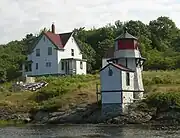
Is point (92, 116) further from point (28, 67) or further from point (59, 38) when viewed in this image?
point (28, 67)

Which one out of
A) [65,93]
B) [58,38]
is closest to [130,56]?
[65,93]

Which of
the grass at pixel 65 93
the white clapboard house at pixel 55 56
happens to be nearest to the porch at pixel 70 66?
the white clapboard house at pixel 55 56

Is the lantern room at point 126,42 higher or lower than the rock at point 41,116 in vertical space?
higher

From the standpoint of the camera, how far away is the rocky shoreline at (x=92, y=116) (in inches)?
1949

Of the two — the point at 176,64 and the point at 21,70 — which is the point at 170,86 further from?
the point at 21,70

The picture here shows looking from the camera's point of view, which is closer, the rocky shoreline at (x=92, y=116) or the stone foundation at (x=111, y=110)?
the rocky shoreline at (x=92, y=116)

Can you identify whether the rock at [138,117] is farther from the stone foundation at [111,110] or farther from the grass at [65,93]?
the grass at [65,93]

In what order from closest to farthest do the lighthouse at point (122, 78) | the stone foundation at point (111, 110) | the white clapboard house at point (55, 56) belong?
1. the stone foundation at point (111, 110)
2. the lighthouse at point (122, 78)
3. the white clapboard house at point (55, 56)

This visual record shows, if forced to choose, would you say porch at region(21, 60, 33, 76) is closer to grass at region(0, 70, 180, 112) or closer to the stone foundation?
grass at region(0, 70, 180, 112)

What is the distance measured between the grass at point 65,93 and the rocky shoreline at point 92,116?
3.25 ft

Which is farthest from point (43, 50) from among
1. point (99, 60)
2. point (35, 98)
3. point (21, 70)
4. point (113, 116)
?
point (113, 116)

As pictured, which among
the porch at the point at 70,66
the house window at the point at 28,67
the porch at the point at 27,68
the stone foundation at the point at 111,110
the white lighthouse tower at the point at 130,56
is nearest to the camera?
the stone foundation at the point at 111,110

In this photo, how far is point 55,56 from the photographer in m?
78.7

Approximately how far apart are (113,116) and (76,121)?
3994 mm
